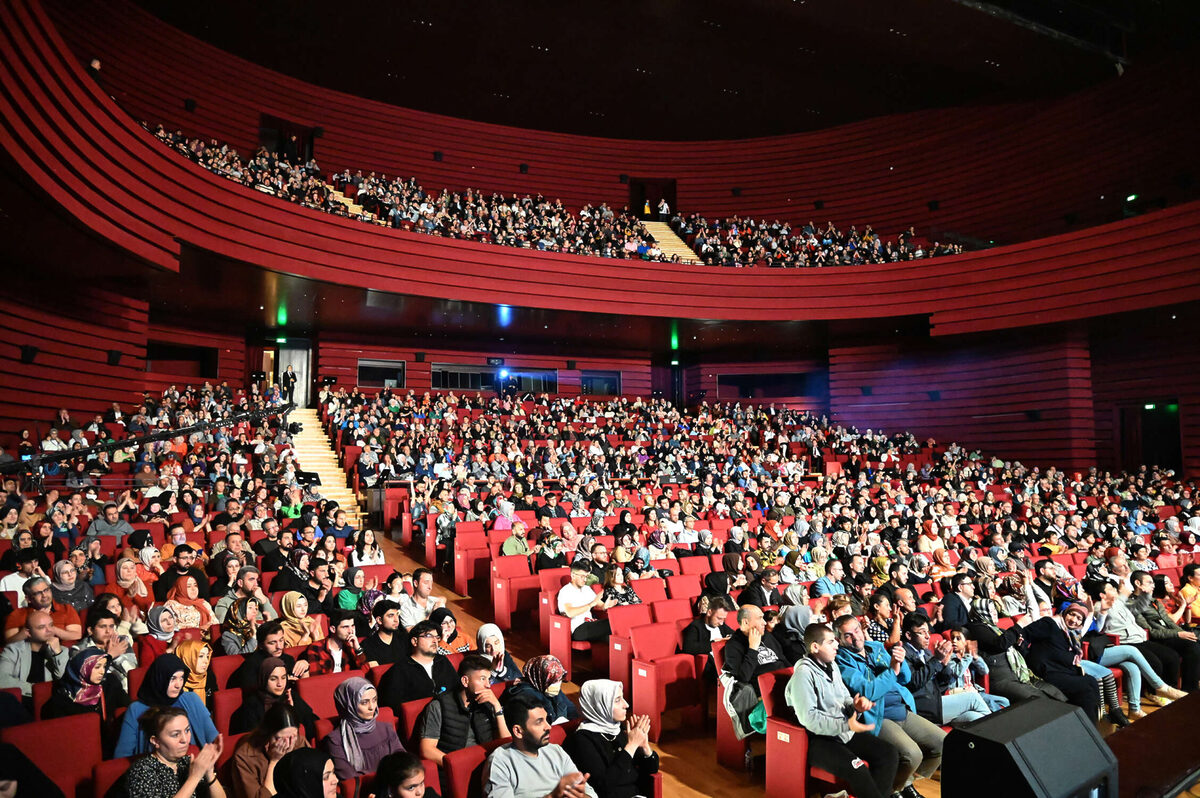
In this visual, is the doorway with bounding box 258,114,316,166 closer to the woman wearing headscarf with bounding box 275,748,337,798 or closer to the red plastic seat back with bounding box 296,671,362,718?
the red plastic seat back with bounding box 296,671,362,718

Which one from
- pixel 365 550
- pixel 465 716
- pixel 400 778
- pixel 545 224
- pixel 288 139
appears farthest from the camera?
pixel 288 139

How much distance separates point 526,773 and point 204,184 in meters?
9.58

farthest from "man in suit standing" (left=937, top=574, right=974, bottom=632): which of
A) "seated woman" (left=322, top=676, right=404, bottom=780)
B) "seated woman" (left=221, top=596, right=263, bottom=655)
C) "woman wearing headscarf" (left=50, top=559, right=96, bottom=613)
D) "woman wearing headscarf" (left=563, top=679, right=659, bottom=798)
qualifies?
"woman wearing headscarf" (left=50, top=559, right=96, bottom=613)

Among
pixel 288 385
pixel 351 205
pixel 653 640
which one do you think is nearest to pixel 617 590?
pixel 653 640

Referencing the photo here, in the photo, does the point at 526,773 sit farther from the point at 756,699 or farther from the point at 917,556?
the point at 917,556

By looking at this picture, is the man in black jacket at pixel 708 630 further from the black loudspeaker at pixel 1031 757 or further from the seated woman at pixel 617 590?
the black loudspeaker at pixel 1031 757

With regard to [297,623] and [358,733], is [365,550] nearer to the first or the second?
[297,623]

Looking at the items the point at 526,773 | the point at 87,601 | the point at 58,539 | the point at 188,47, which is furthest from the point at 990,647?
the point at 188,47

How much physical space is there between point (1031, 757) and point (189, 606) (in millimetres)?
4046

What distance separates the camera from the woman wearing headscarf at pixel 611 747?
278cm

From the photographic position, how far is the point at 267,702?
3031 mm

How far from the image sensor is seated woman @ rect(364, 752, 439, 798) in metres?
2.26

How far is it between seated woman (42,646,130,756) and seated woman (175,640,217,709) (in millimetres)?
314

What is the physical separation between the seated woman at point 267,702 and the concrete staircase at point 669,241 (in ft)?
40.9
